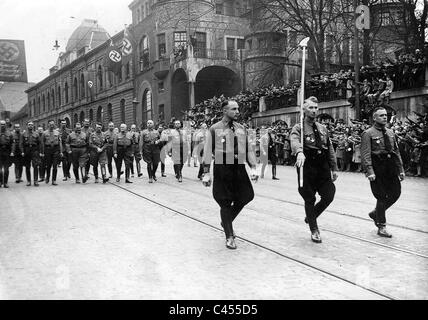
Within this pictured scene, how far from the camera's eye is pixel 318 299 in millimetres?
4180

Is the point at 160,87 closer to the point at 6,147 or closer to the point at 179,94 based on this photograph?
the point at 179,94

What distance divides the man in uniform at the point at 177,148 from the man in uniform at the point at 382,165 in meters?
8.51

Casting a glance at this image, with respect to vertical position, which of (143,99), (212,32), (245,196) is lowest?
(245,196)

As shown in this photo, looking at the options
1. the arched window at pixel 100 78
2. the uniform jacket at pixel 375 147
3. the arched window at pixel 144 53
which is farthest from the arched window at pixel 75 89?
the uniform jacket at pixel 375 147

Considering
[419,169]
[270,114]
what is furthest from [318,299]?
[270,114]

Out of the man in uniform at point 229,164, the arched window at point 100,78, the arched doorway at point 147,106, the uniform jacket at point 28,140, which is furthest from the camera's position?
the arched window at point 100,78

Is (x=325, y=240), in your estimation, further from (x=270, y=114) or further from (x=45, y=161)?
(x=270, y=114)

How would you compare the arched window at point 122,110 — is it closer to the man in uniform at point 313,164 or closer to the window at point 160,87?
the window at point 160,87

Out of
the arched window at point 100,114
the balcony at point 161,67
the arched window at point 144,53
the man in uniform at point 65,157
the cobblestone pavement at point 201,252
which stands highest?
the arched window at point 144,53

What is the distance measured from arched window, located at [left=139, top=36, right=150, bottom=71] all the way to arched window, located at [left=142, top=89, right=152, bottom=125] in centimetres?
235

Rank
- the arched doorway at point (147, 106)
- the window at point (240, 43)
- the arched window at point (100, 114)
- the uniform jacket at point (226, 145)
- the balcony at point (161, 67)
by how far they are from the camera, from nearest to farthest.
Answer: the uniform jacket at point (226, 145) → the balcony at point (161, 67) → the window at point (240, 43) → the arched doorway at point (147, 106) → the arched window at point (100, 114)

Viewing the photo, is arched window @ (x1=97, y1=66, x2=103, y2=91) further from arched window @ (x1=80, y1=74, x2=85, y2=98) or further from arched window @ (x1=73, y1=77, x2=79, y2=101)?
arched window @ (x1=73, y1=77, x2=79, y2=101)

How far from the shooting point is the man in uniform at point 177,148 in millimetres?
15195
